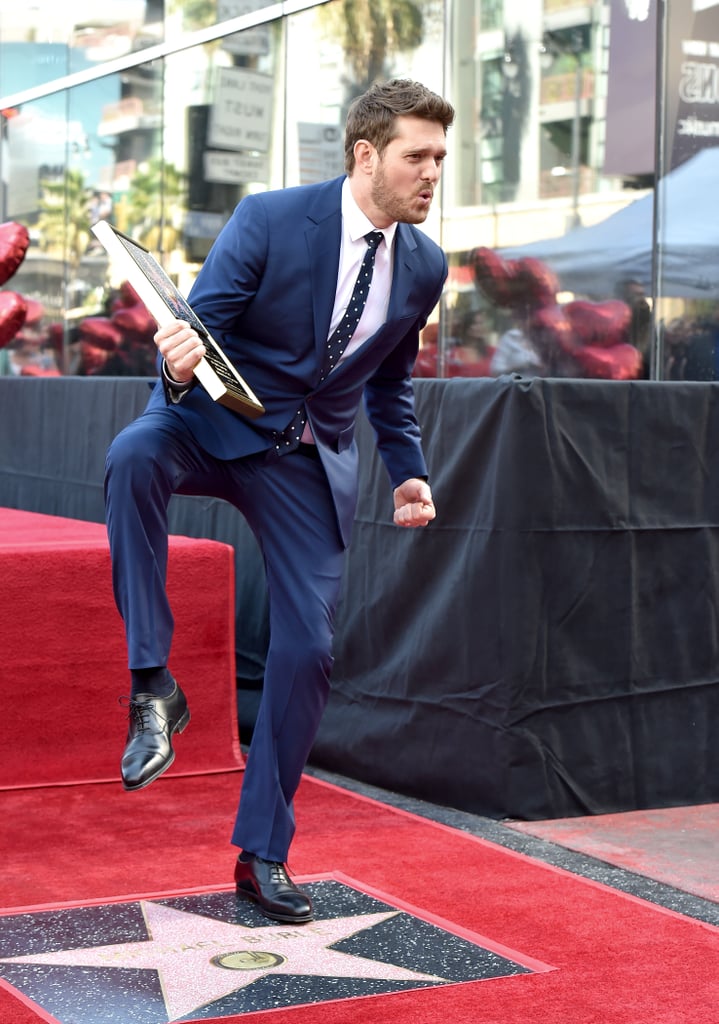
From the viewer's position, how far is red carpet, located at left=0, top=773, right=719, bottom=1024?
9.44 ft

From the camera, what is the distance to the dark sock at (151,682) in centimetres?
316

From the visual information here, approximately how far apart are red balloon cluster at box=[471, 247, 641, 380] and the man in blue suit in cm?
521

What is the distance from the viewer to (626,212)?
8766 mm

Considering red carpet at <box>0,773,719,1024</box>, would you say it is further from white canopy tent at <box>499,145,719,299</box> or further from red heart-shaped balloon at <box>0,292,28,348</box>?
white canopy tent at <box>499,145,719,299</box>

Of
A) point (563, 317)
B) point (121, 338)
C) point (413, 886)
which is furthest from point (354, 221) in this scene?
point (121, 338)

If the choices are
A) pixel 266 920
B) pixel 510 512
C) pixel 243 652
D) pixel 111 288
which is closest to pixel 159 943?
pixel 266 920

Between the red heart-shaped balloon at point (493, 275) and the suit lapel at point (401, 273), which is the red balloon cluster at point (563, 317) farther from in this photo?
the suit lapel at point (401, 273)

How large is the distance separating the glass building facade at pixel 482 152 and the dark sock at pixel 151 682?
429 cm

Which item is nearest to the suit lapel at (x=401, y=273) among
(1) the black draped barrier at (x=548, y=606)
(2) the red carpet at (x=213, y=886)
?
(1) the black draped barrier at (x=548, y=606)

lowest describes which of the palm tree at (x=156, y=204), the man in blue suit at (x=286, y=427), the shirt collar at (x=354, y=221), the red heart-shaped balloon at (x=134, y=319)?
the man in blue suit at (x=286, y=427)

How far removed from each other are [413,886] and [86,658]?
1580 mm

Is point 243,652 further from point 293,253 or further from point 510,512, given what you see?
point 293,253

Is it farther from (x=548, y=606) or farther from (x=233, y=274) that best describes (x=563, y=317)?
(x=233, y=274)

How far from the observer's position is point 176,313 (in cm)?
297
